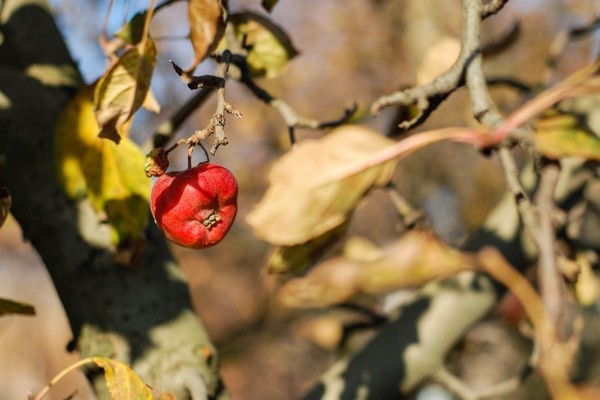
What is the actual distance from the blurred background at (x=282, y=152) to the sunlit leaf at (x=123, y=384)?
13.1 ft

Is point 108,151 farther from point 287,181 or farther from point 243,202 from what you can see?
point 243,202

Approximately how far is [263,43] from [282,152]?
13.2ft

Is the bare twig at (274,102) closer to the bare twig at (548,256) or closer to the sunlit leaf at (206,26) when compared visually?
the sunlit leaf at (206,26)

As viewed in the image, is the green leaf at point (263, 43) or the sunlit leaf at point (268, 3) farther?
the green leaf at point (263, 43)

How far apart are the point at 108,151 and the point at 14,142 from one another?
17cm

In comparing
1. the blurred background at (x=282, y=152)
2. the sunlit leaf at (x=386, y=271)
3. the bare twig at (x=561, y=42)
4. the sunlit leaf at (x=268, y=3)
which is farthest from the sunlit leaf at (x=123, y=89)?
the blurred background at (x=282, y=152)

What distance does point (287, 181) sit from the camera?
1.88 ft

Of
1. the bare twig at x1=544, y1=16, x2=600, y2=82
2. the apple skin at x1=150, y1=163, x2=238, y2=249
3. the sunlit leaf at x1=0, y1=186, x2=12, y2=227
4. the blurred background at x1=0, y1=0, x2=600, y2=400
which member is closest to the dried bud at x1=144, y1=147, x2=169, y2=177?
the apple skin at x1=150, y1=163, x2=238, y2=249

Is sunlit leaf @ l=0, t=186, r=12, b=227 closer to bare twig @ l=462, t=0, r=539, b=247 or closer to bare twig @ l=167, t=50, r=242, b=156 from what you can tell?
bare twig @ l=167, t=50, r=242, b=156

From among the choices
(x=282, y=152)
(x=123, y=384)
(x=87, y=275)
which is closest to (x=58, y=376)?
(x=123, y=384)

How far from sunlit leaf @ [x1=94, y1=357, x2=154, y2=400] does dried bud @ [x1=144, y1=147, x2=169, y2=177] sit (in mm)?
190

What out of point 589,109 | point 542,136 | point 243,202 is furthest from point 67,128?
point 243,202

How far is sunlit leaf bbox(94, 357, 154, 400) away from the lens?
613 millimetres

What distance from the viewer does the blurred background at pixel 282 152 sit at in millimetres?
5266
